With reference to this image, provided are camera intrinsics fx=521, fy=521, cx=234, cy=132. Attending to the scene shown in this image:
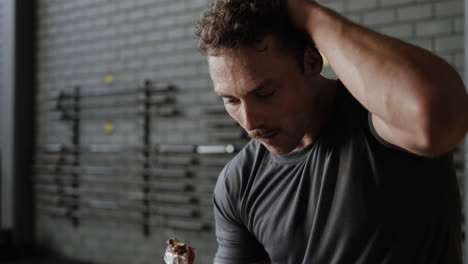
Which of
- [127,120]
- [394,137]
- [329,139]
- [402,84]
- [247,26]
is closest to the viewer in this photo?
[402,84]

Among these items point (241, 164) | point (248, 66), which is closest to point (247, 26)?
point (248, 66)

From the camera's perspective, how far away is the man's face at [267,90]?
112 cm

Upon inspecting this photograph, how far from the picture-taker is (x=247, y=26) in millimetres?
1110

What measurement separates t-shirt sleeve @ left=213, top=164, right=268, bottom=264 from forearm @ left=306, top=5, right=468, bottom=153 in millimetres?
584

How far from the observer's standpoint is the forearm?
0.86 metres

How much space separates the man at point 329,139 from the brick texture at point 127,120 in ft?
6.52

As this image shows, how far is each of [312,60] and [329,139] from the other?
0.19 m

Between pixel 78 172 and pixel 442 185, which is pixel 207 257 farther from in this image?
pixel 442 185

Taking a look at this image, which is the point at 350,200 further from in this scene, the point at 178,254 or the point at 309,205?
the point at 178,254

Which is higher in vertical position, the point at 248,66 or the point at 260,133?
the point at 248,66

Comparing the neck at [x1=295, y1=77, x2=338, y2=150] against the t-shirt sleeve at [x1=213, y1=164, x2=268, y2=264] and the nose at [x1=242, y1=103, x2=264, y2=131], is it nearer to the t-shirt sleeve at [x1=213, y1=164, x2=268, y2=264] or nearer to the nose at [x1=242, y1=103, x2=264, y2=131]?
the nose at [x1=242, y1=103, x2=264, y2=131]

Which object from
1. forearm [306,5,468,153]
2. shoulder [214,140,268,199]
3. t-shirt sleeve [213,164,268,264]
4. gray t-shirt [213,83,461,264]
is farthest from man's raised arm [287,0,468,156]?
t-shirt sleeve [213,164,268,264]

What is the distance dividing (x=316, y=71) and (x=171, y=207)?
2.98 metres

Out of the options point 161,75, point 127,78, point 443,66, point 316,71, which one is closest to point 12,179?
point 127,78
